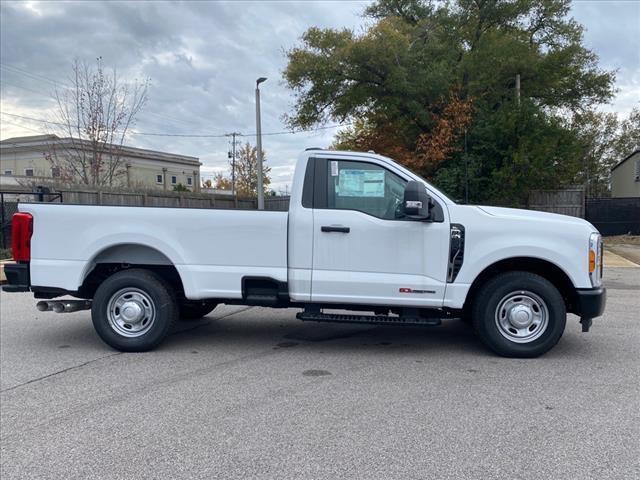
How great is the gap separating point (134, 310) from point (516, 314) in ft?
13.5

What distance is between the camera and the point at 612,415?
163 inches

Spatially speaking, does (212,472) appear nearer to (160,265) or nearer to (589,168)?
(160,265)

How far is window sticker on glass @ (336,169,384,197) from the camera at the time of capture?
18.8ft

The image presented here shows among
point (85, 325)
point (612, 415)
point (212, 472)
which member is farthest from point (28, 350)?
point (612, 415)

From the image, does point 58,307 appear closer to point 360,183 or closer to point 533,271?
point 360,183

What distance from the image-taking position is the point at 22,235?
6.00 meters

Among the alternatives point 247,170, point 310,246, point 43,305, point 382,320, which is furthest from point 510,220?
point 247,170

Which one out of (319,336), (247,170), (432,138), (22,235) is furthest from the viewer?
(247,170)

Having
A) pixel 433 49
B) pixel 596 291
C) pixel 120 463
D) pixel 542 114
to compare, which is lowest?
pixel 120 463

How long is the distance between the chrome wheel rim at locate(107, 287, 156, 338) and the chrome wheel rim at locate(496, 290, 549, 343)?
3.76 m

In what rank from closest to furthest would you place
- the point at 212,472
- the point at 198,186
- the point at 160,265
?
the point at 212,472 → the point at 160,265 → the point at 198,186

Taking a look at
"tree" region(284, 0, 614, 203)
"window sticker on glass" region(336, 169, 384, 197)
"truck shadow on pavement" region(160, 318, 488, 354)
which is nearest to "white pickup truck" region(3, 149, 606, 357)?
"window sticker on glass" region(336, 169, 384, 197)

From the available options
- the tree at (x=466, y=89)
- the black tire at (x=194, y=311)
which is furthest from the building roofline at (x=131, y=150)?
the black tire at (x=194, y=311)

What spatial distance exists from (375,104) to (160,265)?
Answer: 18.2 meters
